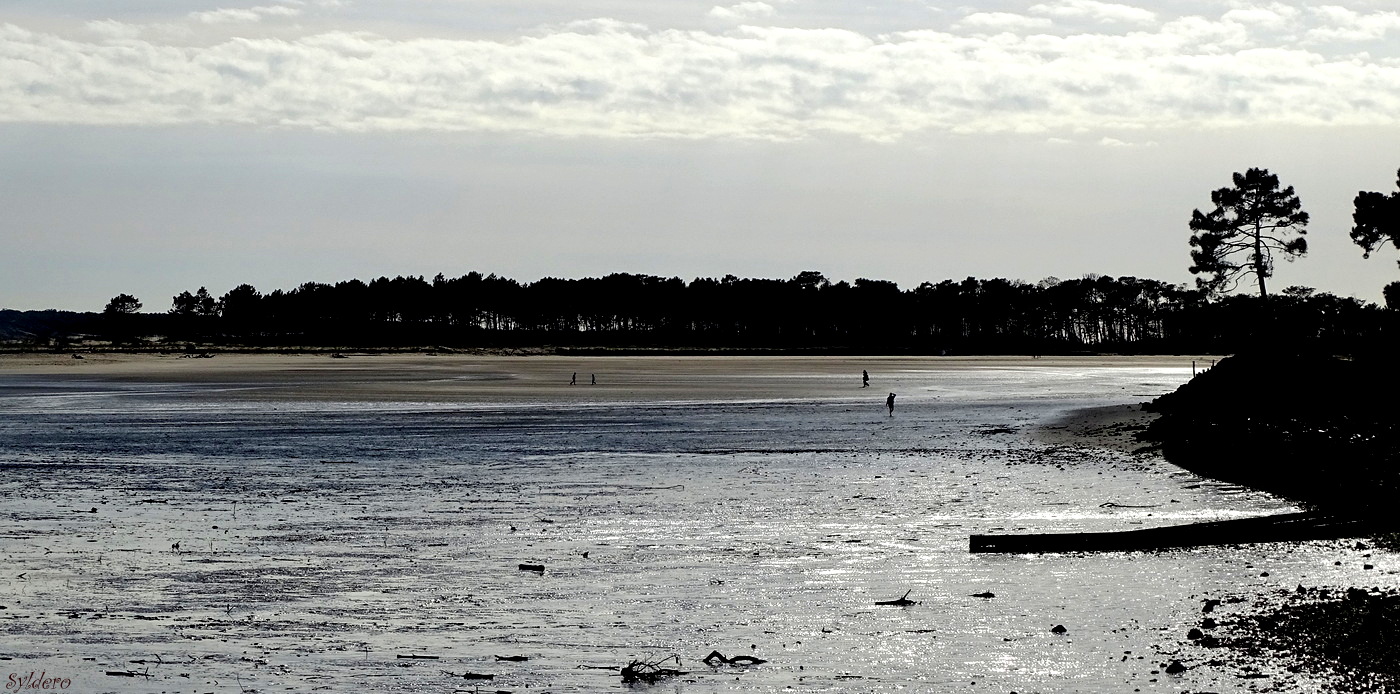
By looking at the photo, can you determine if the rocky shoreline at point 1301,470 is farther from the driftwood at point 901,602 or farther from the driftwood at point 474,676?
the driftwood at point 474,676

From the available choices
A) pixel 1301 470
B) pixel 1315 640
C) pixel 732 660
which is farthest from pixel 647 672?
pixel 1301 470

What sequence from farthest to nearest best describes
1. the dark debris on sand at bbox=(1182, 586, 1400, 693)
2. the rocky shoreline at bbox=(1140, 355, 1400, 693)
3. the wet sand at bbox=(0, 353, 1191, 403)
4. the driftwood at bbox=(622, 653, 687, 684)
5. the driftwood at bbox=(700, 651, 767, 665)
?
the wet sand at bbox=(0, 353, 1191, 403)
the driftwood at bbox=(700, 651, 767, 665)
the rocky shoreline at bbox=(1140, 355, 1400, 693)
the driftwood at bbox=(622, 653, 687, 684)
the dark debris on sand at bbox=(1182, 586, 1400, 693)

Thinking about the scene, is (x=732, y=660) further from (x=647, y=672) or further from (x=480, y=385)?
(x=480, y=385)

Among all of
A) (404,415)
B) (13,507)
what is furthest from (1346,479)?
(404,415)

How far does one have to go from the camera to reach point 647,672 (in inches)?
391

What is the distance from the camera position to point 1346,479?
19.2 m

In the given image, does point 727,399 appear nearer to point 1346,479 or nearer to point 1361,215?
point 1361,215

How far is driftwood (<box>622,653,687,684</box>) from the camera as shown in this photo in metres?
9.80

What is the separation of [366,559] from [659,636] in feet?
17.4

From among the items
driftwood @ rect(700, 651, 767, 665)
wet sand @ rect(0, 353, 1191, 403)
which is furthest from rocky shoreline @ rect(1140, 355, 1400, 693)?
wet sand @ rect(0, 353, 1191, 403)

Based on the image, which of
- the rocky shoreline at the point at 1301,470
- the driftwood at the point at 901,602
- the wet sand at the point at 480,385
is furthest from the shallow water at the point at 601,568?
the wet sand at the point at 480,385

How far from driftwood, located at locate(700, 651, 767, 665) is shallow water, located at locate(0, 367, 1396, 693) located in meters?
0.12

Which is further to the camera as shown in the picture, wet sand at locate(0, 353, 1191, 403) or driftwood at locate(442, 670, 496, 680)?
wet sand at locate(0, 353, 1191, 403)

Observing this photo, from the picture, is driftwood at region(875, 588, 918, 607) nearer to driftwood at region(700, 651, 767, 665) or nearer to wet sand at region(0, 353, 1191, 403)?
driftwood at region(700, 651, 767, 665)
